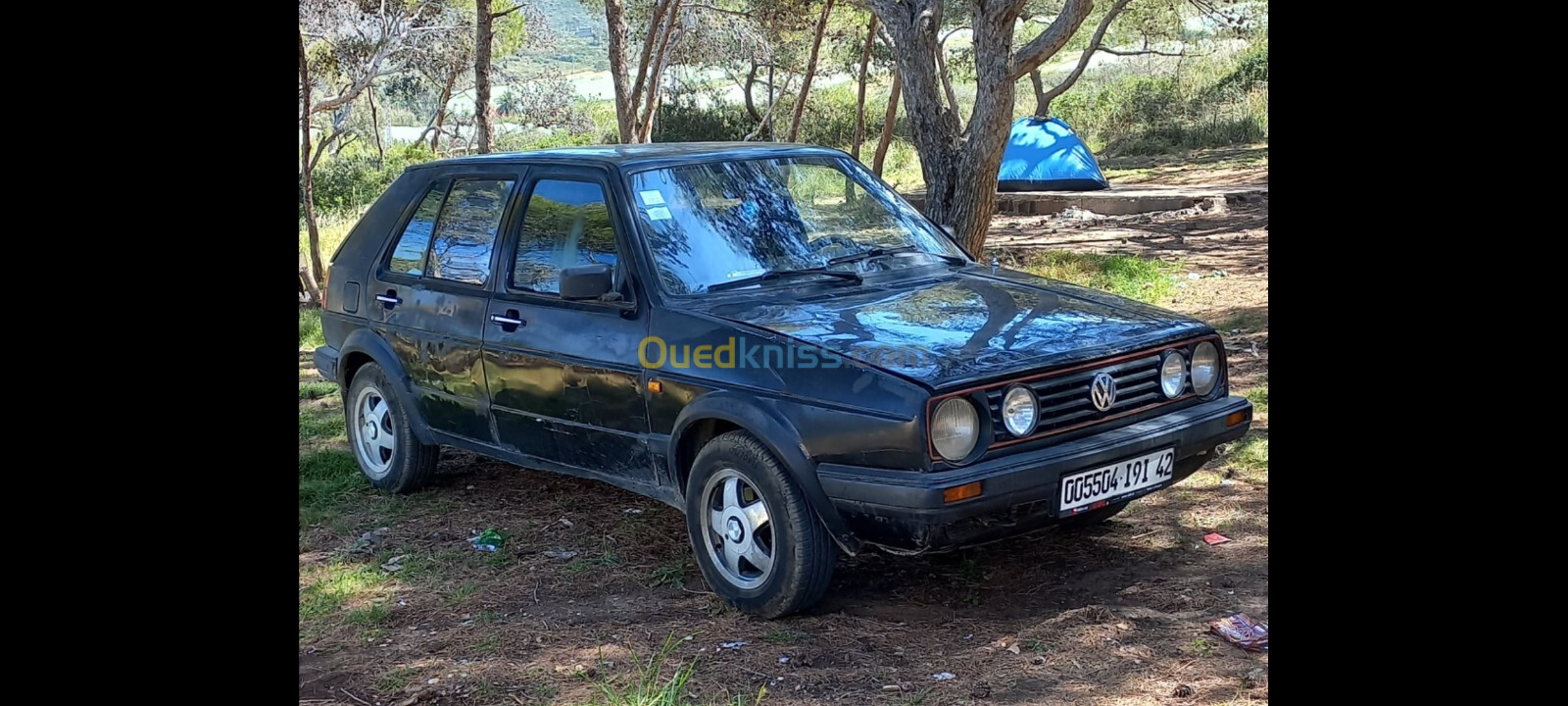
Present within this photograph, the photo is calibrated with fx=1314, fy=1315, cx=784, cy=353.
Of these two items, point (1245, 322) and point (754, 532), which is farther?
point (1245, 322)

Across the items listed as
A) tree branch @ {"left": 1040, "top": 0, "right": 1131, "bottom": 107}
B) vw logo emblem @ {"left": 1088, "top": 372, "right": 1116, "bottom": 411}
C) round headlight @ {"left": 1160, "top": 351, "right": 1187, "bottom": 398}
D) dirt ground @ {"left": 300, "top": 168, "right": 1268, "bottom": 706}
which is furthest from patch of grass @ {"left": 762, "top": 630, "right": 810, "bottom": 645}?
tree branch @ {"left": 1040, "top": 0, "right": 1131, "bottom": 107}

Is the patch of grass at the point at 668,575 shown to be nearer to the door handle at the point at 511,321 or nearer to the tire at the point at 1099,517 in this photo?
the door handle at the point at 511,321

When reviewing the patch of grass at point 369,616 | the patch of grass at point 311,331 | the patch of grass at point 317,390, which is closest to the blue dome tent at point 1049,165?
the patch of grass at point 311,331

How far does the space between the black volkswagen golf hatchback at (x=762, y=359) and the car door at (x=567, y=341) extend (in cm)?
1

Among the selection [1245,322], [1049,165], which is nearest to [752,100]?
[1049,165]

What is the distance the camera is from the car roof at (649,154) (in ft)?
16.9

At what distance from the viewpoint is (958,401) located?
397 centimetres

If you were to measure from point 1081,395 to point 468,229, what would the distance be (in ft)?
8.98

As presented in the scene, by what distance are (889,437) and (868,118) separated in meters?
30.4

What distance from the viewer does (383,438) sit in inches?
243

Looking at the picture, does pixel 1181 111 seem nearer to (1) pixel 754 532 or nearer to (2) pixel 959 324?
(2) pixel 959 324
